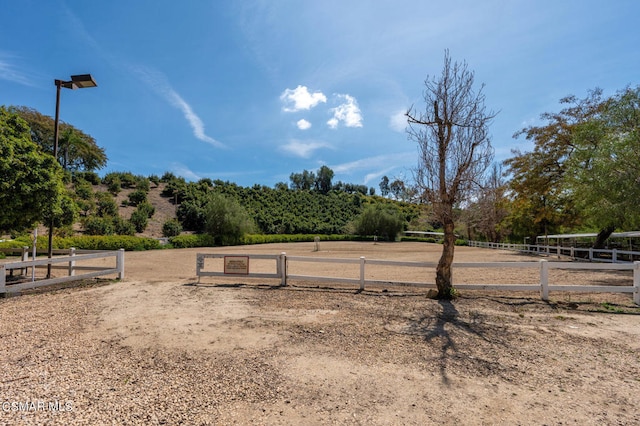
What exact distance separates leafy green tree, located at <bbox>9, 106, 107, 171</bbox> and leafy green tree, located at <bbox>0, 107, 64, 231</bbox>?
41.1 metres

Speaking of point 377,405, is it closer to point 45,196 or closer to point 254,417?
point 254,417

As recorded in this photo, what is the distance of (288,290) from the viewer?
851 centimetres

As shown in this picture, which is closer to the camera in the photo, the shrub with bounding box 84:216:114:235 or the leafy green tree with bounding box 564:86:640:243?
the leafy green tree with bounding box 564:86:640:243

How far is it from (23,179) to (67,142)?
49709mm

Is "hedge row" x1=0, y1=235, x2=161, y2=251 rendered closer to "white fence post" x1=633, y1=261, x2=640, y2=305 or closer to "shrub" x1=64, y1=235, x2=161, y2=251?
"shrub" x1=64, y1=235, x2=161, y2=251

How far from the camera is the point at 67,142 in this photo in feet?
154

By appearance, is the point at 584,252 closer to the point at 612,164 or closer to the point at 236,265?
the point at 612,164

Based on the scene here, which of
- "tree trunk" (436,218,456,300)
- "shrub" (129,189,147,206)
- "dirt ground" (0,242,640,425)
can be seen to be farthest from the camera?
"shrub" (129,189,147,206)

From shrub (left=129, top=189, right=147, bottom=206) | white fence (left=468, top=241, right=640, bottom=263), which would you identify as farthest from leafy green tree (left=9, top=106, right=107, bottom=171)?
white fence (left=468, top=241, right=640, bottom=263)

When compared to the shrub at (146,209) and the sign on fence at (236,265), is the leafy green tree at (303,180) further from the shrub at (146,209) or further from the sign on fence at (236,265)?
the sign on fence at (236,265)

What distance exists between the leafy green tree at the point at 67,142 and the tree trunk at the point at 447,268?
5021 centimetres

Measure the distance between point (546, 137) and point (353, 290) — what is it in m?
20.1

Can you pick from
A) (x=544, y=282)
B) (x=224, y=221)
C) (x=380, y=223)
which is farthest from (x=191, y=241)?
(x=380, y=223)

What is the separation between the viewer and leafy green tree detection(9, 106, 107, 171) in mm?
45031
